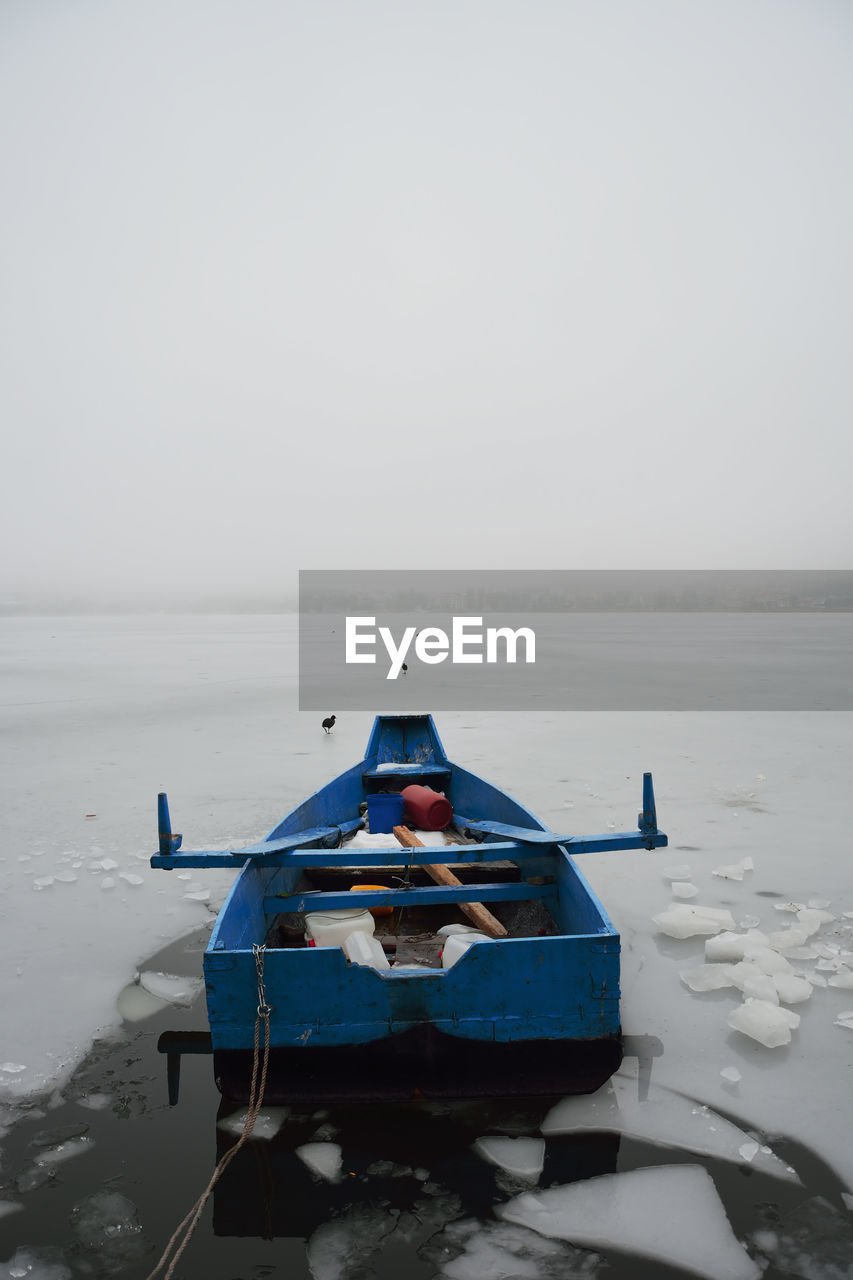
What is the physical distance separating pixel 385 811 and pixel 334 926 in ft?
6.00

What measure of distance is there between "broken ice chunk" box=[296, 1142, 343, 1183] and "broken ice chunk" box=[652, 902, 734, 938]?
8.24ft

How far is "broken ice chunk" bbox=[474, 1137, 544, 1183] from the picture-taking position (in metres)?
2.57

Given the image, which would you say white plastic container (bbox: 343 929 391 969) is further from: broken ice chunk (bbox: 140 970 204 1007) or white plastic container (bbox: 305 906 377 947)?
broken ice chunk (bbox: 140 970 204 1007)

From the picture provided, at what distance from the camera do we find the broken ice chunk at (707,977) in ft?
12.4

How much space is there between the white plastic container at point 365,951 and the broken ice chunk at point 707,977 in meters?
1.59

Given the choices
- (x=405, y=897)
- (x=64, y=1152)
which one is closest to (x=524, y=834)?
(x=405, y=897)

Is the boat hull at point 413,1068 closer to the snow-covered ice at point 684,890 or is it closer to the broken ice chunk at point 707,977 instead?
the broken ice chunk at point 707,977

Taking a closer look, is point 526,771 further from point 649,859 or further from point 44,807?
point 44,807

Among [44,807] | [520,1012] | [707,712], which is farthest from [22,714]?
[520,1012]

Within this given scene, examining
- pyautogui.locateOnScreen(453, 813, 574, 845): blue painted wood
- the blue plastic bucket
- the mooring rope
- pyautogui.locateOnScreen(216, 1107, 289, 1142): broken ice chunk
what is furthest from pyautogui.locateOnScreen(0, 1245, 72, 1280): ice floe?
the blue plastic bucket

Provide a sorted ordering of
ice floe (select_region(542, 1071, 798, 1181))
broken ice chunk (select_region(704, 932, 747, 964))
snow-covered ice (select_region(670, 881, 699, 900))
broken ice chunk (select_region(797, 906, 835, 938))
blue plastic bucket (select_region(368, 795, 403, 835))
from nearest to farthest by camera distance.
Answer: ice floe (select_region(542, 1071, 798, 1181))
broken ice chunk (select_region(704, 932, 747, 964))
broken ice chunk (select_region(797, 906, 835, 938))
snow-covered ice (select_region(670, 881, 699, 900))
blue plastic bucket (select_region(368, 795, 403, 835))

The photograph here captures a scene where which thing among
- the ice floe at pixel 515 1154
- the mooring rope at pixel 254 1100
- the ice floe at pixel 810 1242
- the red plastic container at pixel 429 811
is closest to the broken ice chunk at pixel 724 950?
the ice floe at pixel 810 1242

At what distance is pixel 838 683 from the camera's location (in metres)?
19.6

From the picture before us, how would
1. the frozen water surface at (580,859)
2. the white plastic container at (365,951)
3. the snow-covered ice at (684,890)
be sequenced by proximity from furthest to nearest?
the snow-covered ice at (684,890)
the white plastic container at (365,951)
the frozen water surface at (580,859)
